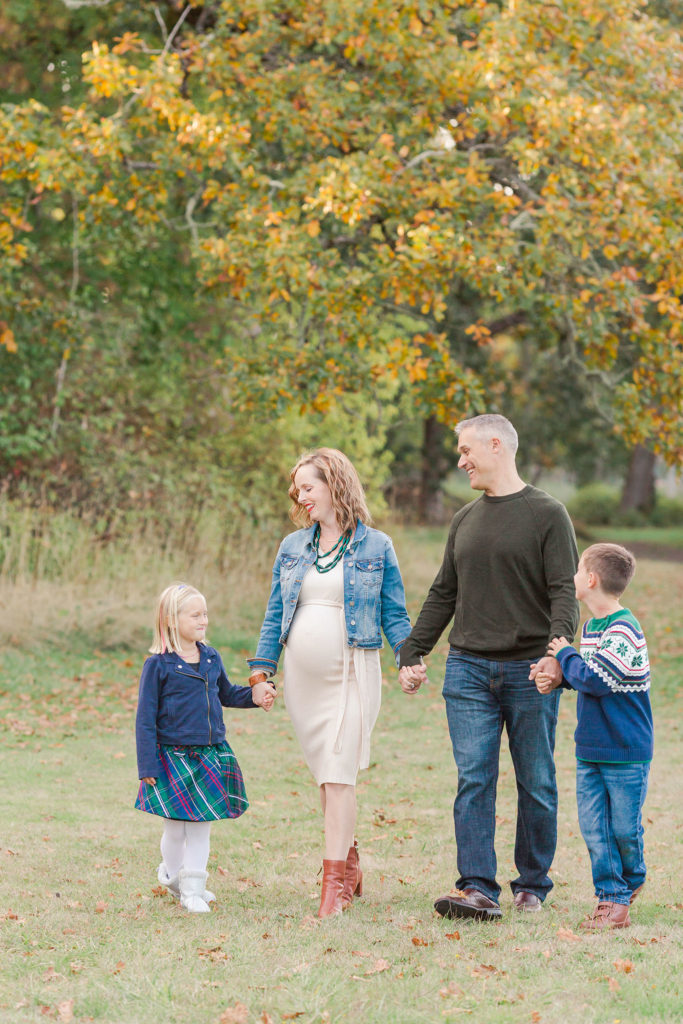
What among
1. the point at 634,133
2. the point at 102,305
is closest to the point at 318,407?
the point at 634,133

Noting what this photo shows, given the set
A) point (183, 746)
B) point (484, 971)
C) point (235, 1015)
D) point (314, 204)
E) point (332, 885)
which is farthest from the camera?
point (314, 204)

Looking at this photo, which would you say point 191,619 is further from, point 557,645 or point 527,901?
point 527,901

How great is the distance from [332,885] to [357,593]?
45.3 inches

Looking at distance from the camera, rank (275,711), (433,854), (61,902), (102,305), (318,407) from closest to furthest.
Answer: (61,902) < (433,854) < (275,711) < (318,407) < (102,305)

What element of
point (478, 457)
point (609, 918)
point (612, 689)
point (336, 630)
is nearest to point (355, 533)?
point (336, 630)

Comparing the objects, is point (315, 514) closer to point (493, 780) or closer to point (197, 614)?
point (197, 614)

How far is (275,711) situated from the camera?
10625 mm

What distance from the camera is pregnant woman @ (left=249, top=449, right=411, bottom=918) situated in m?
4.99

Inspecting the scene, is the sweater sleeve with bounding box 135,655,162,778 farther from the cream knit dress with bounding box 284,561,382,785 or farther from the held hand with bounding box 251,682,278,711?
the cream knit dress with bounding box 284,561,382,785

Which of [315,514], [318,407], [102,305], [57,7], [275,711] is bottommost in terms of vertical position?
[275,711]

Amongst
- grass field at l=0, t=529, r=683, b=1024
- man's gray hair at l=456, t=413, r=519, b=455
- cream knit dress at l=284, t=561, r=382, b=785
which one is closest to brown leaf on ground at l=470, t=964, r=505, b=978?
grass field at l=0, t=529, r=683, b=1024

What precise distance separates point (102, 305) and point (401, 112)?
5.16 metres

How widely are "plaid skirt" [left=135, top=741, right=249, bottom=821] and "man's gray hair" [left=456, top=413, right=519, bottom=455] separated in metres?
1.70

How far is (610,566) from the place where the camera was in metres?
4.78
